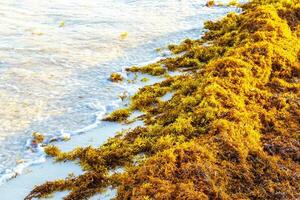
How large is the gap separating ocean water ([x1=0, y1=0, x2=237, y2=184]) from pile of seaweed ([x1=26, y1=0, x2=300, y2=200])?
0.58m

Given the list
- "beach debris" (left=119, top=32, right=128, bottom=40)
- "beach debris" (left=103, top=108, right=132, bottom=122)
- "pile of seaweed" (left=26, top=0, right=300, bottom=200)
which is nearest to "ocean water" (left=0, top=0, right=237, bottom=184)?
"beach debris" (left=119, top=32, right=128, bottom=40)

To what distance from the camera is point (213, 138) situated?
510 centimetres

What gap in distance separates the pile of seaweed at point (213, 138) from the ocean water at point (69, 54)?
0.58 metres

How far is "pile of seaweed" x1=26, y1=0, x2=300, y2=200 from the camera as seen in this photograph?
4.48m

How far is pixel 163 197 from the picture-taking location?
13.6 feet

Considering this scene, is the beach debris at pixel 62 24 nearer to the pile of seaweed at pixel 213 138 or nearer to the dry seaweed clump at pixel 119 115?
the pile of seaweed at pixel 213 138

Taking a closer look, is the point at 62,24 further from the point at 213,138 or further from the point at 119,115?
the point at 213,138

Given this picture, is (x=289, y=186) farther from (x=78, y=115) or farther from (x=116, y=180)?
(x=78, y=115)

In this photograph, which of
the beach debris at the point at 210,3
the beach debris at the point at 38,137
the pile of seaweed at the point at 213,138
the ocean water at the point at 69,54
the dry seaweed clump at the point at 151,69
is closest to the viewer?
the pile of seaweed at the point at 213,138

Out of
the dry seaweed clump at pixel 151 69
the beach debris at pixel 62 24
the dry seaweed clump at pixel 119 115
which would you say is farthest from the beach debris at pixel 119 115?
the beach debris at pixel 62 24

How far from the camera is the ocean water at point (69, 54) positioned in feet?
21.2

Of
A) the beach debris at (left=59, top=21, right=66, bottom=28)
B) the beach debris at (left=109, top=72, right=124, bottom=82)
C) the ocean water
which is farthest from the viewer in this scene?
the beach debris at (left=59, top=21, right=66, bottom=28)

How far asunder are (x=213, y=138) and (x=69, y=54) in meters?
4.77

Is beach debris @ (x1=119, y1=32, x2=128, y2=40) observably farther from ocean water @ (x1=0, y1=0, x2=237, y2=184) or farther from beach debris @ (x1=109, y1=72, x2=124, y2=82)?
beach debris @ (x1=109, y1=72, x2=124, y2=82)
